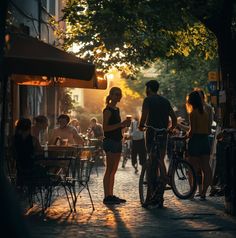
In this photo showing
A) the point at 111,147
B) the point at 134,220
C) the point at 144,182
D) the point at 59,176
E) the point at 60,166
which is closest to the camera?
the point at 134,220

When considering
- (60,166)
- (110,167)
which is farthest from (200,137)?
(60,166)

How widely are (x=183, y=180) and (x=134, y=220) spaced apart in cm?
284

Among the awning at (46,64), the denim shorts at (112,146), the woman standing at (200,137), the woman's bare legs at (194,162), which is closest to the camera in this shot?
the awning at (46,64)

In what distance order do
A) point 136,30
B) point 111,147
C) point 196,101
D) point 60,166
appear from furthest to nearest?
1. point 136,30
2. point 196,101
3. point 111,147
4. point 60,166

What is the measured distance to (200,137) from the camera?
1223 centimetres

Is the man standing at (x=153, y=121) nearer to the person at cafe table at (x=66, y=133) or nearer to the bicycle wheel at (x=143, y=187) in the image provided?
the bicycle wheel at (x=143, y=187)

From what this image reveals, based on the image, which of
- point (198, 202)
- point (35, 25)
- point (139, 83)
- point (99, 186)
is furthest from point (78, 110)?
point (198, 202)

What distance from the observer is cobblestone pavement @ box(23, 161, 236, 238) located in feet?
27.3

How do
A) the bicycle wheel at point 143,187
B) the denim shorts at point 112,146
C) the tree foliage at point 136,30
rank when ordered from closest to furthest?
the bicycle wheel at point 143,187, the denim shorts at point 112,146, the tree foliage at point 136,30

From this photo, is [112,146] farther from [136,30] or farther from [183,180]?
[136,30]

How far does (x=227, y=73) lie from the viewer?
14.0 meters

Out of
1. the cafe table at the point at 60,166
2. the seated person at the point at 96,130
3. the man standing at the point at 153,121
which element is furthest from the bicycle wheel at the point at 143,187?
the seated person at the point at 96,130

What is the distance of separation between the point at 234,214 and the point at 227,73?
15.3ft

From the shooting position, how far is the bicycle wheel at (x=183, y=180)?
38.9ft
